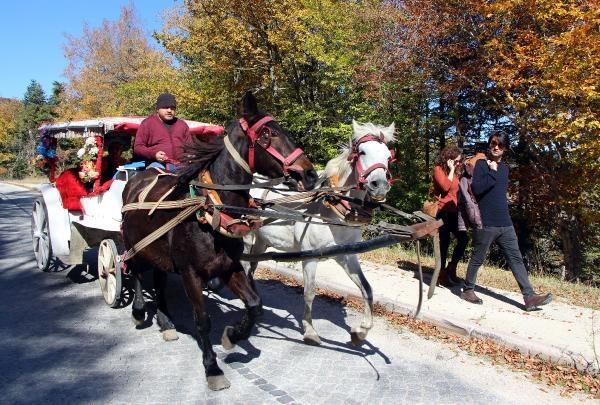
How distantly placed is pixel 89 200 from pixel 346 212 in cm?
431

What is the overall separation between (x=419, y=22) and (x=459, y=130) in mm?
4819

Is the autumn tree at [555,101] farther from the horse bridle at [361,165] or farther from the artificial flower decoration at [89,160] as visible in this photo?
the artificial flower decoration at [89,160]

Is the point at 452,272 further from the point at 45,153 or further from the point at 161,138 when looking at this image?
the point at 45,153

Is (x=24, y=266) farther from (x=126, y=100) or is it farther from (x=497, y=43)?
(x=126, y=100)

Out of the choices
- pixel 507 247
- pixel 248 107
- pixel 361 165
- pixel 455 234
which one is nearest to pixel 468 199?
pixel 507 247

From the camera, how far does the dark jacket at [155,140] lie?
19.9ft

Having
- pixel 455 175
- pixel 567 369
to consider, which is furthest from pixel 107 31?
pixel 567 369

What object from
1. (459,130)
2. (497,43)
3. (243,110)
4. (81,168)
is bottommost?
(81,168)

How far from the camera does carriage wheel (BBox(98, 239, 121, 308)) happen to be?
6.27 metres

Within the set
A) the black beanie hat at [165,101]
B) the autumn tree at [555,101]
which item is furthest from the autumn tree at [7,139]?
the black beanie hat at [165,101]

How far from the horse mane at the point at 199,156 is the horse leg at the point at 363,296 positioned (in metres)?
1.85

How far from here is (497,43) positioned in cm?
1292

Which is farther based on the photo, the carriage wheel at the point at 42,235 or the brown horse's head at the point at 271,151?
the carriage wheel at the point at 42,235

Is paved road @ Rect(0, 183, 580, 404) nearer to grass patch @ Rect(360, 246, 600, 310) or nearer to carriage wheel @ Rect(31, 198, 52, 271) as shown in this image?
carriage wheel @ Rect(31, 198, 52, 271)
